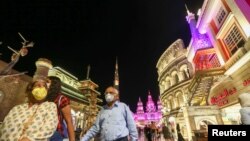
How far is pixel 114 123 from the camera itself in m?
3.40

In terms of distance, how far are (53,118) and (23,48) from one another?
30399 millimetres

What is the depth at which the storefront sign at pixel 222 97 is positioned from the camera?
38.3 ft

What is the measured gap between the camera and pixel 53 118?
231cm

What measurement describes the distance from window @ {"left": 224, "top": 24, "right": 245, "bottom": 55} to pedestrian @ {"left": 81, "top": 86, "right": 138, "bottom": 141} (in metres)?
10.4

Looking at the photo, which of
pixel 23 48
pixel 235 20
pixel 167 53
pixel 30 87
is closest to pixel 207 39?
pixel 235 20

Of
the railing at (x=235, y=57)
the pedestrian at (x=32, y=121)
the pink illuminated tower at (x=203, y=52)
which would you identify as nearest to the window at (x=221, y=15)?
the pink illuminated tower at (x=203, y=52)

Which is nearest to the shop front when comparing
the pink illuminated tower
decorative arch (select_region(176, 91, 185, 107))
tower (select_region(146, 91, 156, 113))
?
the pink illuminated tower

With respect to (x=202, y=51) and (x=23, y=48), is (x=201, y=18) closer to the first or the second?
(x=202, y=51)

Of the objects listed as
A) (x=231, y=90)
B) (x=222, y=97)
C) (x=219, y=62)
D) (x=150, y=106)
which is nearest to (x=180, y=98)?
(x=219, y=62)

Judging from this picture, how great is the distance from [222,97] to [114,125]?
1294 cm

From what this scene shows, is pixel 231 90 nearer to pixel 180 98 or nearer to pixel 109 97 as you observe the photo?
pixel 109 97

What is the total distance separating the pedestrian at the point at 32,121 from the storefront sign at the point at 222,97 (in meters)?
12.3

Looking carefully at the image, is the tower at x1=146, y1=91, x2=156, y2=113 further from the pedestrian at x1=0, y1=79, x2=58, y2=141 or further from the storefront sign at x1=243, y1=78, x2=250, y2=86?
the pedestrian at x1=0, y1=79, x2=58, y2=141

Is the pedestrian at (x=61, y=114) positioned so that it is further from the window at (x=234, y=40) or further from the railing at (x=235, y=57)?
the window at (x=234, y=40)
